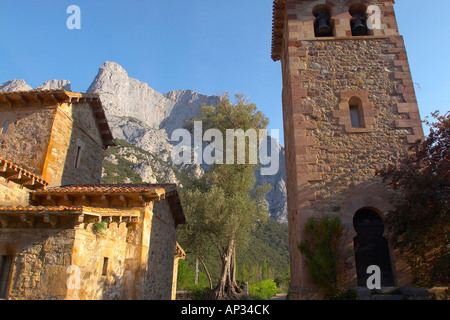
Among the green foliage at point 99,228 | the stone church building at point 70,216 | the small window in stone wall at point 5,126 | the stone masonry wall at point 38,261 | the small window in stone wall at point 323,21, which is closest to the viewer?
the stone masonry wall at point 38,261

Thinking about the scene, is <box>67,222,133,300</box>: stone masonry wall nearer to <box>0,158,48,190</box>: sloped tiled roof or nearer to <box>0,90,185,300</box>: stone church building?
<box>0,90,185,300</box>: stone church building

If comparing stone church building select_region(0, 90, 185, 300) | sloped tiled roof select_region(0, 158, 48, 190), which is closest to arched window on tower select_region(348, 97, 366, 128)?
stone church building select_region(0, 90, 185, 300)

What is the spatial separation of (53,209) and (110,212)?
4.15ft

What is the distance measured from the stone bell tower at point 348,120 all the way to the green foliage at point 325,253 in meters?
0.29

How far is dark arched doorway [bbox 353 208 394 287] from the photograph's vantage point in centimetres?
825

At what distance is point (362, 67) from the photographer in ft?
33.9

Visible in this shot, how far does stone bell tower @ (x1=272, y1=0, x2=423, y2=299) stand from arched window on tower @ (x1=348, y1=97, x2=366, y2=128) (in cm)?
3

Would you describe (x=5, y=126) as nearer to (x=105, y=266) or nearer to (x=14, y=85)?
(x=105, y=266)

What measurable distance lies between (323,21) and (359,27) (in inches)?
51.2

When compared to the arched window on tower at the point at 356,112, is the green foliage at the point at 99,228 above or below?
below

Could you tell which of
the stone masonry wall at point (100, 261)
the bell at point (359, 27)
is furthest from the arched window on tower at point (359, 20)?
the stone masonry wall at point (100, 261)

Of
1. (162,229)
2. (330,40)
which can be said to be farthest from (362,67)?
(162,229)

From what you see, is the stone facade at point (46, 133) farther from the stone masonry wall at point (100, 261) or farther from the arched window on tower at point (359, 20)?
the arched window on tower at point (359, 20)

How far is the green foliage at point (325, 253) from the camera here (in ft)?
24.4
